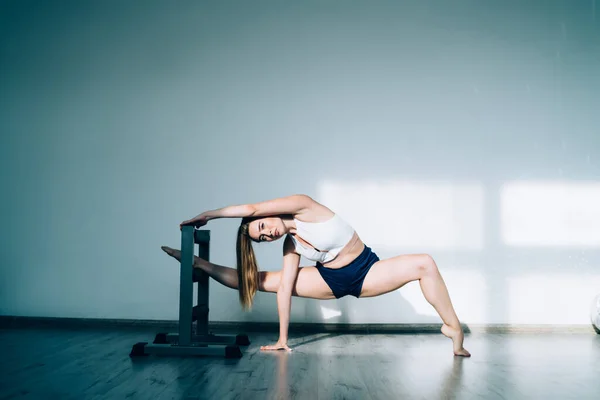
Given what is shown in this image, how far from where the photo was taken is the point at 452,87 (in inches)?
152

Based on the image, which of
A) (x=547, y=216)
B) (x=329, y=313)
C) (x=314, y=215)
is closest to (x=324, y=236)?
(x=314, y=215)

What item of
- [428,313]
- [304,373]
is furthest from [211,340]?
[428,313]

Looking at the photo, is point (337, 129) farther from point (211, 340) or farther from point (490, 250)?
point (211, 340)

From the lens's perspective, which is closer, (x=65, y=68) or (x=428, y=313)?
(x=428, y=313)

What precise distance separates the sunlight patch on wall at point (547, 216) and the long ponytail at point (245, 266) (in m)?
1.94

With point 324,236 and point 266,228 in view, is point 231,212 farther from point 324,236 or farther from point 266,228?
point 324,236

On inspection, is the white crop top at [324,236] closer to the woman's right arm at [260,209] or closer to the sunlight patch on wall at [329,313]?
the woman's right arm at [260,209]

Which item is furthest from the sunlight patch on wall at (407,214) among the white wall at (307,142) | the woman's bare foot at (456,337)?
the woman's bare foot at (456,337)

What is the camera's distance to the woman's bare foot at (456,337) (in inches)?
105

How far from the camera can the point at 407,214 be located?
3758mm

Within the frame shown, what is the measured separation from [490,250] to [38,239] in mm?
3213

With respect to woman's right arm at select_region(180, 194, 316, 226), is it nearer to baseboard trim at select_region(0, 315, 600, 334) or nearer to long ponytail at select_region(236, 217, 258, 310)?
long ponytail at select_region(236, 217, 258, 310)

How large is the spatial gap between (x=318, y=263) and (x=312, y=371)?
2.25 ft

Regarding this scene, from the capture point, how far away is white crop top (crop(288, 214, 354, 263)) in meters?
2.67
